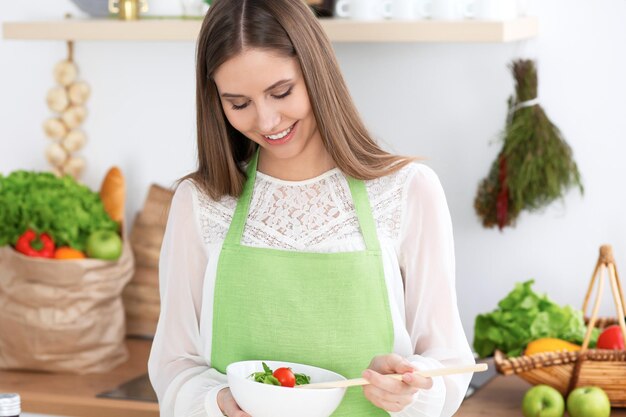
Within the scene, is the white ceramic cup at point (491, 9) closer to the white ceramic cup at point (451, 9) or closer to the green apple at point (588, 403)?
the white ceramic cup at point (451, 9)

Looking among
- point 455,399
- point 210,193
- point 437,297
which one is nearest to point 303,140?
point 210,193

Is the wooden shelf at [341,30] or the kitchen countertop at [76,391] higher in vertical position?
the wooden shelf at [341,30]

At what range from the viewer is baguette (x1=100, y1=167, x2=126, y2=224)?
2.52 meters

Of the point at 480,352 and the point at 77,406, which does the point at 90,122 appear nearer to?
the point at 77,406

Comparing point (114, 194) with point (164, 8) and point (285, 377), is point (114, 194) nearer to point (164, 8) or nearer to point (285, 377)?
point (164, 8)

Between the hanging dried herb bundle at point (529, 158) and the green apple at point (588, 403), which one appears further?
the hanging dried herb bundle at point (529, 158)

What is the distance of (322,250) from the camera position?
5.03 feet

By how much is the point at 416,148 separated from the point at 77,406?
35.7 inches

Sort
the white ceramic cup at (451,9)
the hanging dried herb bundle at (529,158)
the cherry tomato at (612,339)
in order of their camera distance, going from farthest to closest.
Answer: the hanging dried herb bundle at (529,158) < the white ceramic cup at (451,9) < the cherry tomato at (612,339)

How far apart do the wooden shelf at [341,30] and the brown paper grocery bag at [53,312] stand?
502mm

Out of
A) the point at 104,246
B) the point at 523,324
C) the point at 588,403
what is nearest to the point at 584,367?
the point at 588,403

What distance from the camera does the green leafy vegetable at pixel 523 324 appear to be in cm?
205

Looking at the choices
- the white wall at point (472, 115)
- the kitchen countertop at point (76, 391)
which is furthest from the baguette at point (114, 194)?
the kitchen countertop at point (76, 391)

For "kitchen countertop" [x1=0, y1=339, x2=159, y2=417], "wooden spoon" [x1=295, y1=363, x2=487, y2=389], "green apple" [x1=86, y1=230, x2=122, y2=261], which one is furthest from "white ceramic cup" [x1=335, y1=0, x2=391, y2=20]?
"wooden spoon" [x1=295, y1=363, x2=487, y2=389]
